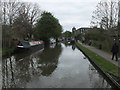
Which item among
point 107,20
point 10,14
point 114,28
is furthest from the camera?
point 10,14

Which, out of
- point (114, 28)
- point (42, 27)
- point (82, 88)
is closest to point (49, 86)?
point (82, 88)

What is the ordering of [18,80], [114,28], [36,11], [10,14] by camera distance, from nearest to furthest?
1. [18,80]
2. [114,28]
3. [10,14]
4. [36,11]

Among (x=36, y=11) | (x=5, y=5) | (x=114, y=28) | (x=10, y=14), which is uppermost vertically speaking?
(x=36, y=11)

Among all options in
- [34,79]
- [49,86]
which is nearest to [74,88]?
[49,86]

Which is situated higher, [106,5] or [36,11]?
[36,11]

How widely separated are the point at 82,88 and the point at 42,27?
3403 centimetres

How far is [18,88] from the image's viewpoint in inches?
206

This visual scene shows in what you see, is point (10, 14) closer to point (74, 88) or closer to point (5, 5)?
point (5, 5)

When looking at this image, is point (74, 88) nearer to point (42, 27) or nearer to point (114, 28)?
point (114, 28)

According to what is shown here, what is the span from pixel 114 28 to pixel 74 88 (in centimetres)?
1219

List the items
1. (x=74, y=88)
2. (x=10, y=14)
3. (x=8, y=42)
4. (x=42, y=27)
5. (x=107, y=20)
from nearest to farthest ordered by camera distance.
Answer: (x=74, y=88), (x=107, y=20), (x=8, y=42), (x=10, y=14), (x=42, y=27)

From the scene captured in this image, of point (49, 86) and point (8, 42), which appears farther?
point (8, 42)

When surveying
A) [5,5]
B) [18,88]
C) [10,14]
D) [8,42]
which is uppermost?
[5,5]

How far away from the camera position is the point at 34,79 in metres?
6.36
